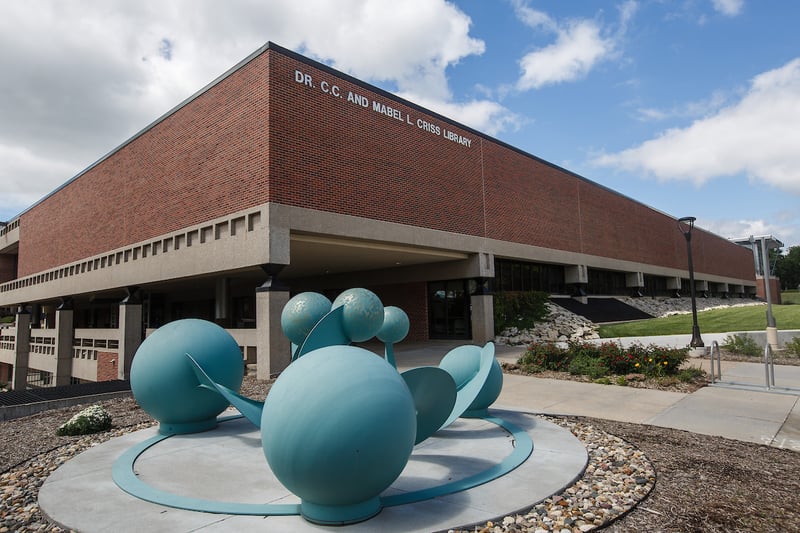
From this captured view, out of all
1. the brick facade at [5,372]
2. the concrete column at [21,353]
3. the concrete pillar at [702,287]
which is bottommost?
the brick facade at [5,372]

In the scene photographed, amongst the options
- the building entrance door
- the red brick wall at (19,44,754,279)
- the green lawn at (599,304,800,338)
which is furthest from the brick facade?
the green lawn at (599,304,800,338)

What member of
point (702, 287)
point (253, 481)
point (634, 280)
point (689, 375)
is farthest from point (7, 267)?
point (702, 287)

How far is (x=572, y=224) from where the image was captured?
3159 cm

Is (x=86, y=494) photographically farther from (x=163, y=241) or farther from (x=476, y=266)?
(x=476, y=266)

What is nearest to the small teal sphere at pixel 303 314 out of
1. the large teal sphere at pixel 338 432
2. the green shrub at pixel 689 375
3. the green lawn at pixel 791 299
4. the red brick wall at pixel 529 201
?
the large teal sphere at pixel 338 432

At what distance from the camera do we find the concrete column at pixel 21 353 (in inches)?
1346

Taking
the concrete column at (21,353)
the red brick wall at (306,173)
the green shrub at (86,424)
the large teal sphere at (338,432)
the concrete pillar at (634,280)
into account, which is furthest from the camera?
the concrete pillar at (634,280)

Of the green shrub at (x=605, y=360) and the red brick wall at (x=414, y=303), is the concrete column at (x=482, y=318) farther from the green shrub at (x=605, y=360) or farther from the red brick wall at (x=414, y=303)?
the green shrub at (x=605, y=360)

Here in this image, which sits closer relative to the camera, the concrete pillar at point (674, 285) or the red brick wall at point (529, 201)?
the red brick wall at point (529, 201)

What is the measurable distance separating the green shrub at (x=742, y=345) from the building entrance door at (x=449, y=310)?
35.7 ft

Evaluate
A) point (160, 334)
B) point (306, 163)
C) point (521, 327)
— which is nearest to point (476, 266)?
point (521, 327)

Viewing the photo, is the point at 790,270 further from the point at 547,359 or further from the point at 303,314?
the point at 303,314

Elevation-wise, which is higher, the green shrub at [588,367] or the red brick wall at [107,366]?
the green shrub at [588,367]

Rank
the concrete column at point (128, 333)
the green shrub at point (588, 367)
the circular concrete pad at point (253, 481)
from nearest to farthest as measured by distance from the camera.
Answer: the circular concrete pad at point (253, 481)
the green shrub at point (588, 367)
the concrete column at point (128, 333)
